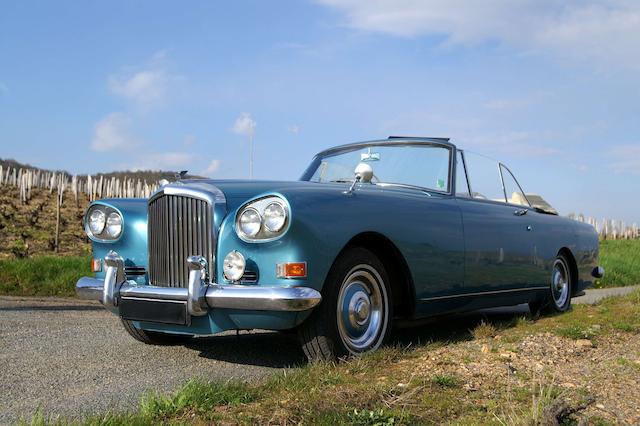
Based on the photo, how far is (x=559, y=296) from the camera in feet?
23.2

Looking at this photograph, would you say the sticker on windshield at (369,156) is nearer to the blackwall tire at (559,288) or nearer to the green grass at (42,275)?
the blackwall tire at (559,288)

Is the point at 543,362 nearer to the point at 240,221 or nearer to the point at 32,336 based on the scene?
the point at 240,221

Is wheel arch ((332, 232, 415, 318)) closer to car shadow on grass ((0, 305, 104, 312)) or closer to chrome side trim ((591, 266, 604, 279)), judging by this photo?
chrome side trim ((591, 266, 604, 279))

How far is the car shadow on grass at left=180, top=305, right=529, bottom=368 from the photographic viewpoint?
459cm

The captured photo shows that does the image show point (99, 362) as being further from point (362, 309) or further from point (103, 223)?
point (362, 309)

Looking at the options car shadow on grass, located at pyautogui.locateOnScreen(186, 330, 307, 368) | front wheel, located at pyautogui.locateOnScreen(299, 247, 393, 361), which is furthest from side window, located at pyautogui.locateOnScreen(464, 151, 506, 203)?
car shadow on grass, located at pyautogui.locateOnScreen(186, 330, 307, 368)

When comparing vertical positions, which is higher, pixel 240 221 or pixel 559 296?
pixel 240 221

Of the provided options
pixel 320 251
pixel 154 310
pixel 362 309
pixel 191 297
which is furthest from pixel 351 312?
pixel 154 310

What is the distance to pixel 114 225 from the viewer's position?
189 inches

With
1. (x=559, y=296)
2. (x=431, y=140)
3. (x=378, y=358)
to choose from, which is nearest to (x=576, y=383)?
(x=378, y=358)

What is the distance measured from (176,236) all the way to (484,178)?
122 inches

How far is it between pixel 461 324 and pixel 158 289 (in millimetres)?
3245

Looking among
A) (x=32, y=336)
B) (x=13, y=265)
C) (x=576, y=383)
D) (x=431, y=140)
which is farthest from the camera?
(x=13, y=265)

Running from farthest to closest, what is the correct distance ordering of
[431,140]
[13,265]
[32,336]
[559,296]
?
[13,265], [559,296], [431,140], [32,336]
